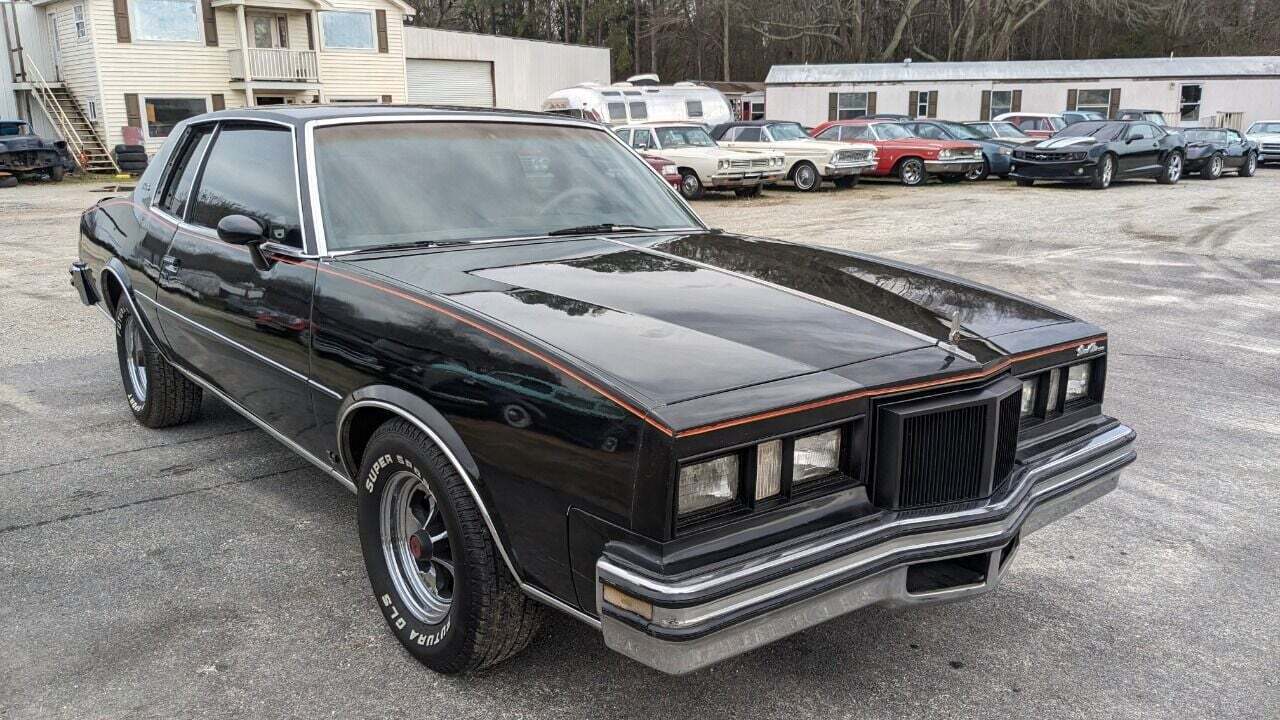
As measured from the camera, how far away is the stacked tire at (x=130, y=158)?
2625 cm

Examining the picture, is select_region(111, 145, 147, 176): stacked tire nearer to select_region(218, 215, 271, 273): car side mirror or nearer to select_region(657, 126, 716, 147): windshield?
select_region(657, 126, 716, 147): windshield

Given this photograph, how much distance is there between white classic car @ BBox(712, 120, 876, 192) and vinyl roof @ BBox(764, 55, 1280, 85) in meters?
16.4

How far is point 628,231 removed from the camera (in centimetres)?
391

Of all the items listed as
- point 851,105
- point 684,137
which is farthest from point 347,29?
point 851,105

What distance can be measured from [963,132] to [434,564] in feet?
80.4

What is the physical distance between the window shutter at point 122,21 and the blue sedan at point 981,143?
71.0 ft

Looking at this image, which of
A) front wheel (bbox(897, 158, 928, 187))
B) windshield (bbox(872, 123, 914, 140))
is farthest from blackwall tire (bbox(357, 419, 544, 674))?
windshield (bbox(872, 123, 914, 140))

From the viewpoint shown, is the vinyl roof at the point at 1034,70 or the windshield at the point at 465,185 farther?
the vinyl roof at the point at 1034,70

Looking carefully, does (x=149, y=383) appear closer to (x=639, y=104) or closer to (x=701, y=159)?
(x=701, y=159)

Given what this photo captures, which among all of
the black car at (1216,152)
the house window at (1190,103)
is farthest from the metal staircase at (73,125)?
the house window at (1190,103)

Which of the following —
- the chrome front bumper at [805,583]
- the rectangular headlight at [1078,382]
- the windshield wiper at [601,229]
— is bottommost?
the chrome front bumper at [805,583]

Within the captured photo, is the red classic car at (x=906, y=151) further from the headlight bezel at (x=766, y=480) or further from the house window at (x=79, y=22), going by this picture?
the headlight bezel at (x=766, y=480)

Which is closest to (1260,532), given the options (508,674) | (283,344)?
(508,674)

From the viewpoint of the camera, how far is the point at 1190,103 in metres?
35.6
